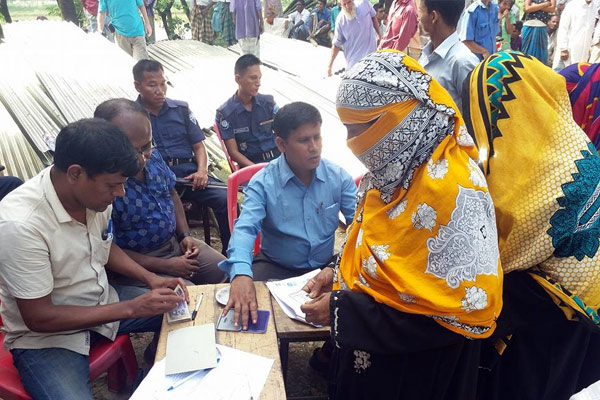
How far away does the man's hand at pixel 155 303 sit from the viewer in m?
1.87

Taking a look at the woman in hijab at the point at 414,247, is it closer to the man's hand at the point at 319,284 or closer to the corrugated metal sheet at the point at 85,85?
the man's hand at the point at 319,284

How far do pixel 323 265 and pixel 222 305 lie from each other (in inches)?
30.4

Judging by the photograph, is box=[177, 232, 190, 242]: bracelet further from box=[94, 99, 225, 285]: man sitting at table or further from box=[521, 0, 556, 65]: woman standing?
box=[521, 0, 556, 65]: woman standing

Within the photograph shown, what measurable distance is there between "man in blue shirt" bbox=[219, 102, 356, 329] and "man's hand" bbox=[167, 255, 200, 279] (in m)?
0.38

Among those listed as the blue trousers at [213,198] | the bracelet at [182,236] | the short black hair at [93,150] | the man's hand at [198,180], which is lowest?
the blue trousers at [213,198]

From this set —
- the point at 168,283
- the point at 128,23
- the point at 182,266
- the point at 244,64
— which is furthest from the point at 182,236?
the point at 128,23

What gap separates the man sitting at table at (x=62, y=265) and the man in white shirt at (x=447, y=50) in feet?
6.57

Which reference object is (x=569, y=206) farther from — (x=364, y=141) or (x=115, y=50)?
(x=115, y=50)

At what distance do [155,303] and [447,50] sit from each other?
2292 millimetres

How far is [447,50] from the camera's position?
2918 mm

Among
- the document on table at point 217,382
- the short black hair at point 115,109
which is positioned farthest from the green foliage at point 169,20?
the document on table at point 217,382

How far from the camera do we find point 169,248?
9.02ft

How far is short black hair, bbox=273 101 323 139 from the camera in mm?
2428

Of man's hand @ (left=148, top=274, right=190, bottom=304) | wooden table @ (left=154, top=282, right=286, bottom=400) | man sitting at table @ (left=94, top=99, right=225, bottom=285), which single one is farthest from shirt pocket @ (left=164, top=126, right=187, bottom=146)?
wooden table @ (left=154, top=282, right=286, bottom=400)
